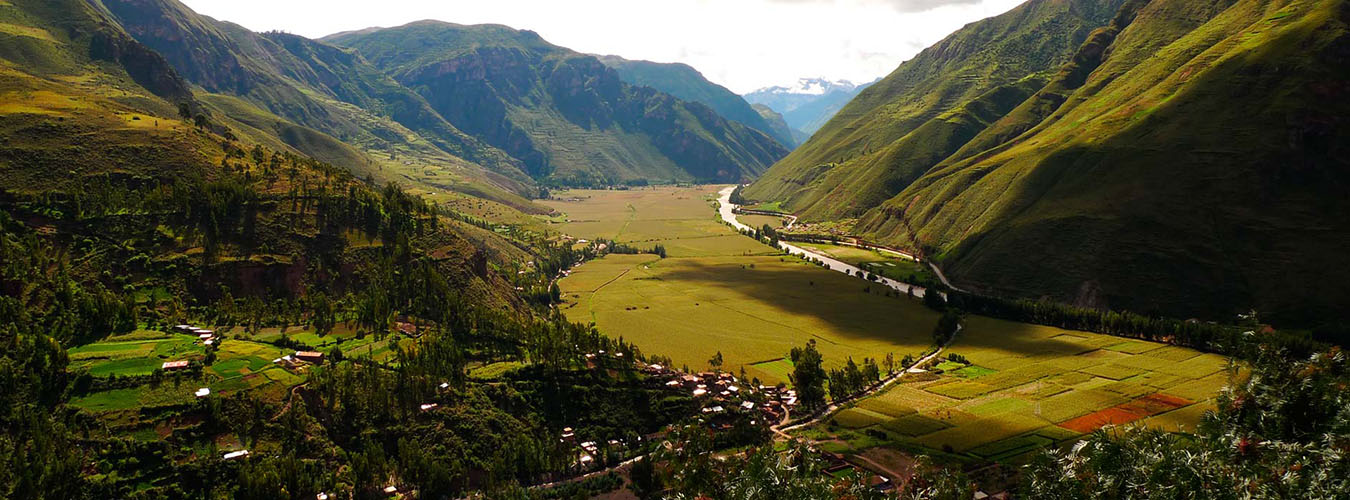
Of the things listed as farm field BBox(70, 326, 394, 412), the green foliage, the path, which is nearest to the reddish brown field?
the path

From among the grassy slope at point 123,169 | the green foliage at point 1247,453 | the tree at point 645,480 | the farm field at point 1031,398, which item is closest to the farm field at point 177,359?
the grassy slope at point 123,169

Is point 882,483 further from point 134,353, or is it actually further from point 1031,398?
point 134,353

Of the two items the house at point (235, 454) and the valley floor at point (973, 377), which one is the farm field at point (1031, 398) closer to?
the valley floor at point (973, 377)

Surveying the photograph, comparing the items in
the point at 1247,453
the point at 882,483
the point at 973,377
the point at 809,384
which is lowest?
the point at 882,483

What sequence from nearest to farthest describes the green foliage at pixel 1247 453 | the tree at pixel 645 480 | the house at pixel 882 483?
1. the green foliage at pixel 1247 453
2. the house at pixel 882 483
3. the tree at pixel 645 480

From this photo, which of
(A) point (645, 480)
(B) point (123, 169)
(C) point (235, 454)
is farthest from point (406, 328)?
(B) point (123, 169)

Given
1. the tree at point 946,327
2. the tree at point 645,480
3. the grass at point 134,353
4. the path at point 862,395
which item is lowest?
the tree at point 645,480

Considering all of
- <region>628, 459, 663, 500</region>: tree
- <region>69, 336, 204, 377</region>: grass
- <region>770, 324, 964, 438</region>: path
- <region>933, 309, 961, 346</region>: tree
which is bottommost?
<region>628, 459, 663, 500</region>: tree

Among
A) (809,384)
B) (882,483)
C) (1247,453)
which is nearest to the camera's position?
(1247,453)

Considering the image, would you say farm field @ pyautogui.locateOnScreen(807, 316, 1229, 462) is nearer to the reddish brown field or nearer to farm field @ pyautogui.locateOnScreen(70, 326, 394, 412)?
the reddish brown field

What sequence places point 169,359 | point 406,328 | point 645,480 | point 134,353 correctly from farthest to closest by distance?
point 406,328
point 134,353
point 169,359
point 645,480
